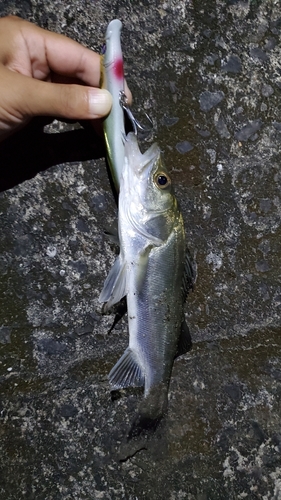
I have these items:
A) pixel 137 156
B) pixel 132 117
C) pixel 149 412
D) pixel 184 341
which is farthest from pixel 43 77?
pixel 149 412

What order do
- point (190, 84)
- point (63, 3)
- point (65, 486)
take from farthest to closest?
point (190, 84) → point (63, 3) → point (65, 486)

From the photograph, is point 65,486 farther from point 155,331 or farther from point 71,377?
point 155,331

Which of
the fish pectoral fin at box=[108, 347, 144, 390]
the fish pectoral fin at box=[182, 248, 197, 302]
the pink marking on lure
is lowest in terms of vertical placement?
the fish pectoral fin at box=[108, 347, 144, 390]

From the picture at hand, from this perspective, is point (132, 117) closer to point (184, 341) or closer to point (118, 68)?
point (118, 68)

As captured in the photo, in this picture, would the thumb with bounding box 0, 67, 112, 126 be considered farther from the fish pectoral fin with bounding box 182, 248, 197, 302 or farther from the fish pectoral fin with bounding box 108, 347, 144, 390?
the fish pectoral fin with bounding box 108, 347, 144, 390

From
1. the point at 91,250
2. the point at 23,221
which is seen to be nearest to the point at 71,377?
the point at 91,250

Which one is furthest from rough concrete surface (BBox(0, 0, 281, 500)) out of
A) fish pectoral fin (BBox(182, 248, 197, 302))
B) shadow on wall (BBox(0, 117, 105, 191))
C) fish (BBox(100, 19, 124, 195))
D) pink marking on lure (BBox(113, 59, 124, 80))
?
pink marking on lure (BBox(113, 59, 124, 80))
